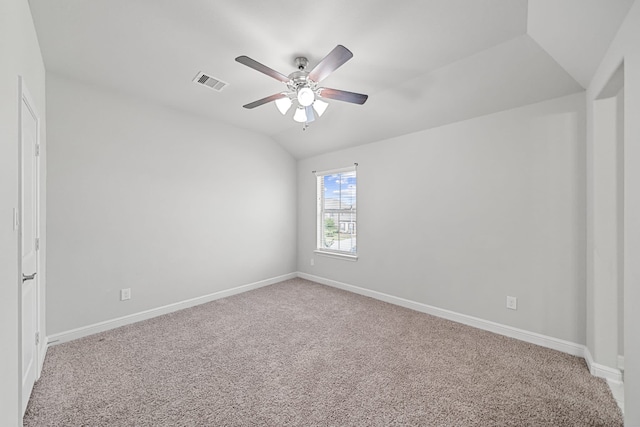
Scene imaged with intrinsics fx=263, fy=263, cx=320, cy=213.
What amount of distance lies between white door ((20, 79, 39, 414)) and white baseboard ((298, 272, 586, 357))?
11.5ft

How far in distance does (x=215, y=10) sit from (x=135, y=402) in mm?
2773

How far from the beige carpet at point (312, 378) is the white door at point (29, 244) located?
→ 22 centimetres

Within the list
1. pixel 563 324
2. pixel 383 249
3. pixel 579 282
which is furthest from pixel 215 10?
pixel 563 324

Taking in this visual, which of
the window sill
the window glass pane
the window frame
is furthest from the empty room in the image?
the window frame

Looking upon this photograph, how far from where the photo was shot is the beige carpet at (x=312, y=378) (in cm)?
168

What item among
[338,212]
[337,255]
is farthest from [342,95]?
[337,255]

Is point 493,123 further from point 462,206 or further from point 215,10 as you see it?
point 215,10

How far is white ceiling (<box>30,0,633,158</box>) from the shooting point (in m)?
1.80

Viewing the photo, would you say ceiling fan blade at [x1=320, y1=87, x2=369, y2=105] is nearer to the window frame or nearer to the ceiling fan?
the ceiling fan

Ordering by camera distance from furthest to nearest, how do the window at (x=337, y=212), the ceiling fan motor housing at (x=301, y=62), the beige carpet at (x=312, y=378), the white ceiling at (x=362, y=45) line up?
the window at (x=337, y=212) → the ceiling fan motor housing at (x=301, y=62) → the white ceiling at (x=362, y=45) → the beige carpet at (x=312, y=378)

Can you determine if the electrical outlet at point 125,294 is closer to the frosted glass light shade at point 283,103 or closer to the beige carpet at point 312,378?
the beige carpet at point 312,378

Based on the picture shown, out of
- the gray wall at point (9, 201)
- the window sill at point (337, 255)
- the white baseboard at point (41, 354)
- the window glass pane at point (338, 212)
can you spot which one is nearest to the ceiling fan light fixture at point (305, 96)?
the gray wall at point (9, 201)

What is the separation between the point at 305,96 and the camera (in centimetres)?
217

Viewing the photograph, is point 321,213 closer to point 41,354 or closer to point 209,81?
point 209,81
